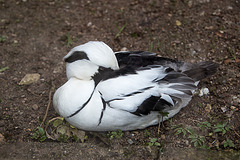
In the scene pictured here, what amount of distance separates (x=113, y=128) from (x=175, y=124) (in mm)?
760

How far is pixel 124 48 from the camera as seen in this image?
172 inches

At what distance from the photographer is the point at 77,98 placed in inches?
114

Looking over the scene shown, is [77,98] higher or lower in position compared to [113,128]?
higher

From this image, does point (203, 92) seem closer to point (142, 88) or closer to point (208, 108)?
point (208, 108)

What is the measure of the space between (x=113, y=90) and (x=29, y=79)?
158 cm

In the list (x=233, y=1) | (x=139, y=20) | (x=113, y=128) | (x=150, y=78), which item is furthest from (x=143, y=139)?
(x=233, y=1)

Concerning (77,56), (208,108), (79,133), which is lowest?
(79,133)

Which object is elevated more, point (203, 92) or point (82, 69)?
point (82, 69)

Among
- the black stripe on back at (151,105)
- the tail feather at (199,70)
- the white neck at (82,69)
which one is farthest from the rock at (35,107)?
the tail feather at (199,70)

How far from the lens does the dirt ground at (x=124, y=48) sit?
2.93 metres

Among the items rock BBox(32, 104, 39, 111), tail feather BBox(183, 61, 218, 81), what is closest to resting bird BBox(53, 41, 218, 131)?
tail feather BBox(183, 61, 218, 81)

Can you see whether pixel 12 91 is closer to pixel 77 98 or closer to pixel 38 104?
pixel 38 104

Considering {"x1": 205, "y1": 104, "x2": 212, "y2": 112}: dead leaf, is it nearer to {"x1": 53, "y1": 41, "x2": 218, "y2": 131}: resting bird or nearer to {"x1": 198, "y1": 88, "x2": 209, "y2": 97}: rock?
{"x1": 198, "y1": 88, "x2": 209, "y2": 97}: rock

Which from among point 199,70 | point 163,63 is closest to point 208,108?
point 199,70
